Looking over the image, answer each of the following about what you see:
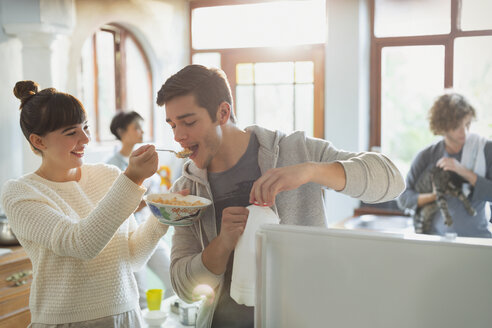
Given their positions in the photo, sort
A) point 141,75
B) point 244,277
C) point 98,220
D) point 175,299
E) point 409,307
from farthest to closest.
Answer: point 141,75 → point 175,299 → point 98,220 → point 244,277 → point 409,307

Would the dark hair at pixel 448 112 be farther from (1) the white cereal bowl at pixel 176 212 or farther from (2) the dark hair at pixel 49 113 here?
(2) the dark hair at pixel 49 113

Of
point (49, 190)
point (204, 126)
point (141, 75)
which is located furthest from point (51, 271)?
point (141, 75)

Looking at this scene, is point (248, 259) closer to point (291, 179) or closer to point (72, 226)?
point (291, 179)

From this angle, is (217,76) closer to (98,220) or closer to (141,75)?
(98,220)

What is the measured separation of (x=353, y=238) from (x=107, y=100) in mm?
3503

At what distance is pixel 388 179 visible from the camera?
1241 millimetres

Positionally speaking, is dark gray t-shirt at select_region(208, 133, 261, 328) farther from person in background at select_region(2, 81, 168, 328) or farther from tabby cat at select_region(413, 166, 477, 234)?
tabby cat at select_region(413, 166, 477, 234)

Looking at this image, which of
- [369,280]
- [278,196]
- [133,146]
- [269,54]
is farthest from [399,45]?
[369,280]

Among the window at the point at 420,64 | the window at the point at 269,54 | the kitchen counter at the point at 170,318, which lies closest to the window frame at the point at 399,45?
the window at the point at 420,64

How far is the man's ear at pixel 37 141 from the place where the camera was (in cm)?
130

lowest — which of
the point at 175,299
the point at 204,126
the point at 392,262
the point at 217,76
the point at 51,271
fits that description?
the point at 175,299

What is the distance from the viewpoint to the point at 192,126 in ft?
4.16

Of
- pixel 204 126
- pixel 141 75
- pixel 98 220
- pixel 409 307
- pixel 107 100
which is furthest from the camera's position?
pixel 141 75

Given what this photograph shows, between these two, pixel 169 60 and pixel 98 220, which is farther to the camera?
pixel 169 60
